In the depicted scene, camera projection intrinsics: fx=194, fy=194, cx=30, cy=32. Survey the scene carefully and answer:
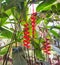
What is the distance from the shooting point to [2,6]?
0.64 metres

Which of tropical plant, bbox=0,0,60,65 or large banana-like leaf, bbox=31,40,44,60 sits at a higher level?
tropical plant, bbox=0,0,60,65

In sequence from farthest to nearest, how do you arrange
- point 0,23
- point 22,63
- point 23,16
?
point 0,23 < point 23,16 < point 22,63

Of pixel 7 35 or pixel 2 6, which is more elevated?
pixel 2 6

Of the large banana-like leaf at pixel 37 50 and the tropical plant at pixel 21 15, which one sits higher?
the tropical plant at pixel 21 15

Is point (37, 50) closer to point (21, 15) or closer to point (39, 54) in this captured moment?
point (39, 54)

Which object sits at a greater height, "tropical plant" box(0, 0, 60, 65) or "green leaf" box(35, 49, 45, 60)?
"tropical plant" box(0, 0, 60, 65)

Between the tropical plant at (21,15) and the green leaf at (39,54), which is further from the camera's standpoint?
the green leaf at (39,54)

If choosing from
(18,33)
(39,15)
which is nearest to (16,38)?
(18,33)

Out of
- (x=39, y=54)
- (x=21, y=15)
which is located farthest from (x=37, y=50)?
(x=21, y=15)

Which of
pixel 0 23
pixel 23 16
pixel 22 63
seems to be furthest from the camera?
pixel 0 23

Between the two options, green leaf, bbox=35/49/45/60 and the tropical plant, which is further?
green leaf, bbox=35/49/45/60

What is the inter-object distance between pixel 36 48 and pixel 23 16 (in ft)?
0.43

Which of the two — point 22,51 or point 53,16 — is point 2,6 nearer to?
point 22,51

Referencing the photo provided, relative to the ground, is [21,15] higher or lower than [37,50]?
higher
